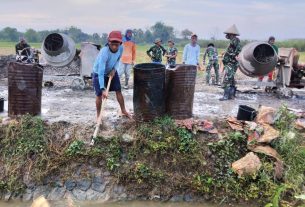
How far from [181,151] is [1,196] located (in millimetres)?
2776

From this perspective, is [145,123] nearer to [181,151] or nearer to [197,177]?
[181,151]

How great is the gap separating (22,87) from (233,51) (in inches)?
189

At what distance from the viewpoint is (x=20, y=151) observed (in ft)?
20.4

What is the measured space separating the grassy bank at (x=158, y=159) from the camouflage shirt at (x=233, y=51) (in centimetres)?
300

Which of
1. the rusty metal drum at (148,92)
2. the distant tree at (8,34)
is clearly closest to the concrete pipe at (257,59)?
the rusty metal drum at (148,92)

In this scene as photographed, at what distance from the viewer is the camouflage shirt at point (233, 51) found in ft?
30.0

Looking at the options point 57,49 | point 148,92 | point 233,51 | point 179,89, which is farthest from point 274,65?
point 57,49

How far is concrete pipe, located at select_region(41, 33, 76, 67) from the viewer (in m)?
10.0

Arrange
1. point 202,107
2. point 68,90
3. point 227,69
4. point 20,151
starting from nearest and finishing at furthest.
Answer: point 20,151, point 202,107, point 227,69, point 68,90

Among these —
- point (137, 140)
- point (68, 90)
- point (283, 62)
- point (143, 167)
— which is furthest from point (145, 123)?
point (283, 62)

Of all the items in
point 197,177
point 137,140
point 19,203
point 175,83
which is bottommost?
point 19,203

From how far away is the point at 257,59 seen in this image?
9477 millimetres

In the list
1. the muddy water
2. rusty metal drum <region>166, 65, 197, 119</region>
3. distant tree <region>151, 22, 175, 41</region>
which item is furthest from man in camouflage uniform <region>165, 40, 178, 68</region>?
distant tree <region>151, 22, 175, 41</region>

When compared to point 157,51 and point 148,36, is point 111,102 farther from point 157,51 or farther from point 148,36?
point 148,36
